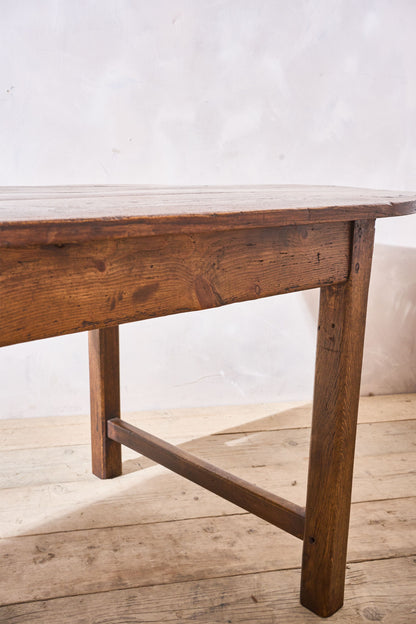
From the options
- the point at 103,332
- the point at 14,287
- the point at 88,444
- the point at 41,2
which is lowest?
the point at 88,444

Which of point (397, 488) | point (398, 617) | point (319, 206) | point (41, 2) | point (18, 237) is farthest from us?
point (41, 2)

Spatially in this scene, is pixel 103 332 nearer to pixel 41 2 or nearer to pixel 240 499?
pixel 240 499

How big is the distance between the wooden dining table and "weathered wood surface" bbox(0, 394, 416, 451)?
1.61 feet

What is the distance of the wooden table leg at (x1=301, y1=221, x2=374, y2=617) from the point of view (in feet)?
3.30

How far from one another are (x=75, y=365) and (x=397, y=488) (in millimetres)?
1027

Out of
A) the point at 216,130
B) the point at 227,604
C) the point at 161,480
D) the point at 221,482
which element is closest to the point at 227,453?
the point at 161,480

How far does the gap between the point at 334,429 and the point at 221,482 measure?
0.29 m

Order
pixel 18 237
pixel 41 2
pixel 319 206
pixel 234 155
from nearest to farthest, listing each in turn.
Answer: pixel 18 237, pixel 319 206, pixel 41 2, pixel 234 155

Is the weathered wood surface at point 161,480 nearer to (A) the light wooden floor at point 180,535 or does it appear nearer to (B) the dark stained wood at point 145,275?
(A) the light wooden floor at point 180,535

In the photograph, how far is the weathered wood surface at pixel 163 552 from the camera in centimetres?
115

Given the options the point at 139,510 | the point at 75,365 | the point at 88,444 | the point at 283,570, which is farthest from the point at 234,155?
the point at 283,570

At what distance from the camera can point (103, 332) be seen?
4.85ft

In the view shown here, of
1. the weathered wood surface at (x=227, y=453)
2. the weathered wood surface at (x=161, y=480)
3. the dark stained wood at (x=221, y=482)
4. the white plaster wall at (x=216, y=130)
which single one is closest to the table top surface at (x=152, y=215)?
the dark stained wood at (x=221, y=482)

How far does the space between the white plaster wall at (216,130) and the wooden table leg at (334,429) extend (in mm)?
1003
